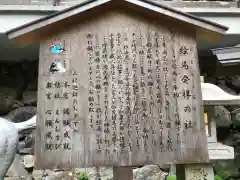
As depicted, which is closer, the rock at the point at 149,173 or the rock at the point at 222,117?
the rock at the point at 149,173

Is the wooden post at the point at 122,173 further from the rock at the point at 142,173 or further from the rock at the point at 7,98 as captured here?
the rock at the point at 7,98

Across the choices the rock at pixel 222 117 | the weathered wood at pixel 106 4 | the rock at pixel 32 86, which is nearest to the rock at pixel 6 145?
the weathered wood at pixel 106 4

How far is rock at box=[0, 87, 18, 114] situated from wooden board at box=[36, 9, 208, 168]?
4.40 meters

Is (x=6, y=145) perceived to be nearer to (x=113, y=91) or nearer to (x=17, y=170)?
(x=113, y=91)

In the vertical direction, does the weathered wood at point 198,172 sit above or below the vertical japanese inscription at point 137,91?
below

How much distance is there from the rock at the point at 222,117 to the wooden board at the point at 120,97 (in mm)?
3972

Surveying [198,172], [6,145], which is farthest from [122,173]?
[6,145]

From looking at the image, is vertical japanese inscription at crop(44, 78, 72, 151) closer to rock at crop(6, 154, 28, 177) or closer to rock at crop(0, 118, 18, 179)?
rock at crop(0, 118, 18, 179)

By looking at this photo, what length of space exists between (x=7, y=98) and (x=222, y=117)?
461 centimetres

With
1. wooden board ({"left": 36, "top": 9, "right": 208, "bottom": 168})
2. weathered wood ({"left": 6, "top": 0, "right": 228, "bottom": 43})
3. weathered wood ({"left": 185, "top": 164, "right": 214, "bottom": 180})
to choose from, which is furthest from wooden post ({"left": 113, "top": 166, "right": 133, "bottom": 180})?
weathered wood ({"left": 6, "top": 0, "right": 228, "bottom": 43})

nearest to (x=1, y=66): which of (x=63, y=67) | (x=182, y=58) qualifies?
(x=63, y=67)

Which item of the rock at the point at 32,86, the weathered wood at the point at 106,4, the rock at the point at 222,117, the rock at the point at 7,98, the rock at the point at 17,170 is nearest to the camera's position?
the weathered wood at the point at 106,4

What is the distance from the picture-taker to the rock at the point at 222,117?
682cm

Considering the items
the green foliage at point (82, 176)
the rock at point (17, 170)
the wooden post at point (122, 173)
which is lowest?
the green foliage at point (82, 176)
